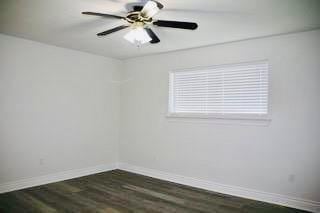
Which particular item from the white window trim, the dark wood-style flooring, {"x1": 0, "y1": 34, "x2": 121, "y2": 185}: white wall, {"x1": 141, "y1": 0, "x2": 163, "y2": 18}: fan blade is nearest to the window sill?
the white window trim

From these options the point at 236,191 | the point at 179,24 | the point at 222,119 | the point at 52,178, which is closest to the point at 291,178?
the point at 236,191

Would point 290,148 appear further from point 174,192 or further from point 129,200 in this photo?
point 129,200

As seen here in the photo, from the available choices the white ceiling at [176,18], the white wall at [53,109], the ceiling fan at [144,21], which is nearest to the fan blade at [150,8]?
the ceiling fan at [144,21]

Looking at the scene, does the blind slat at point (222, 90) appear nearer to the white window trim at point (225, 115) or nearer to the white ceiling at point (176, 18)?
→ the white window trim at point (225, 115)

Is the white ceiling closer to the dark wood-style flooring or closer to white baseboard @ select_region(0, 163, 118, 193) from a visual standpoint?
white baseboard @ select_region(0, 163, 118, 193)

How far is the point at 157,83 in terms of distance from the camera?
473cm

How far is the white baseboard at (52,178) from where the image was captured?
3.71 m

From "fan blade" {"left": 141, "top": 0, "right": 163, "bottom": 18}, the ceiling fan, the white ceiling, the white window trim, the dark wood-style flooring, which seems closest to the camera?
"fan blade" {"left": 141, "top": 0, "right": 163, "bottom": 18}

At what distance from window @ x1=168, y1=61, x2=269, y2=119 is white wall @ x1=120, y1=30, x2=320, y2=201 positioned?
13 centimetres

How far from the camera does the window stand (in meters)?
3.62

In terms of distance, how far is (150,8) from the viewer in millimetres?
2184

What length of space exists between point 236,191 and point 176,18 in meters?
2.71

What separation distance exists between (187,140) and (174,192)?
92cm

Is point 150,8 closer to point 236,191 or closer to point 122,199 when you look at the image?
point 122,199
